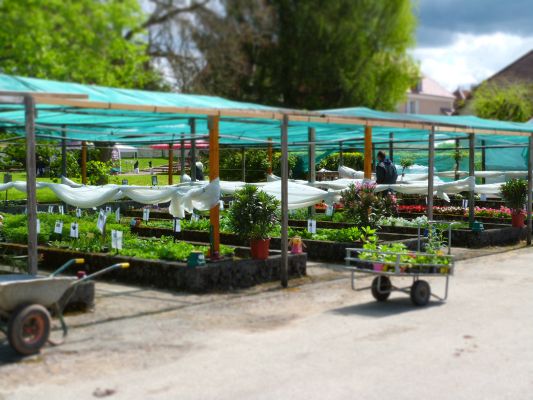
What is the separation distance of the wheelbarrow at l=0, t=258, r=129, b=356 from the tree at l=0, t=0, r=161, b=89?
1902cm

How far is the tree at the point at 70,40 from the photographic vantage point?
84.2 ft

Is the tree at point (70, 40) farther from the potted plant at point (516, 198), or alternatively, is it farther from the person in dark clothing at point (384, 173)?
the potted plant at point (516, 198)

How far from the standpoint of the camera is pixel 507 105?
50.5 m

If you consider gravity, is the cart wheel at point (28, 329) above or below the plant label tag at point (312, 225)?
below

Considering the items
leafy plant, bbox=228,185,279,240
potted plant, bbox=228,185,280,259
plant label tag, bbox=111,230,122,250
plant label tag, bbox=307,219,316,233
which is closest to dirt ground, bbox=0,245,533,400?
plant label tag, bbox=111,230,122,250

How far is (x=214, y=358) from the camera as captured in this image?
7.39 meters

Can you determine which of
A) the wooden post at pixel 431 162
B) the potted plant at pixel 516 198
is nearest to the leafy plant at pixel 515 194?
the potted plant at pixel 516 198

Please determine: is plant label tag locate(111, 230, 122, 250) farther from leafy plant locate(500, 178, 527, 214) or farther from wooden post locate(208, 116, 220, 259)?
leafy plant locate(500, 178, 527, 214)

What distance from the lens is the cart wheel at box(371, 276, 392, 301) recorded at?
10188mm

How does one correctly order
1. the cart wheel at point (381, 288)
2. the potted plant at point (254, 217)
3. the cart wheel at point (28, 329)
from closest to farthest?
the cart wheel at point (28, 329) → the cart wheel at point (381, 288) → the potted plant at point (254, 217)

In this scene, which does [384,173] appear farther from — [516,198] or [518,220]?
[518,220]

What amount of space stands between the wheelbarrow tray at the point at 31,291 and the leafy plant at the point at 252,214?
4.52 m

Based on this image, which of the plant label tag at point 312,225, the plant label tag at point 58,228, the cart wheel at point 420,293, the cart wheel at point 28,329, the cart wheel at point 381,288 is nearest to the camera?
the cart wheel at point 28,329

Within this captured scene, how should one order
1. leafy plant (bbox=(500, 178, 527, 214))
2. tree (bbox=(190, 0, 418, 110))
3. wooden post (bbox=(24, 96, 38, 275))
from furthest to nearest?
1. tree (bbox=(190, 0, 418, 110))
2. leafy plant (bbox=(500, 178, 527, 214))
3. wooden post (bbox=(24, 96, 38, 275))
